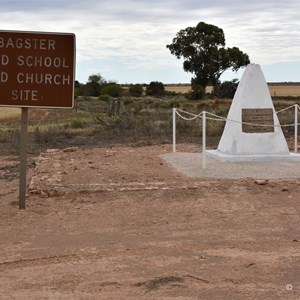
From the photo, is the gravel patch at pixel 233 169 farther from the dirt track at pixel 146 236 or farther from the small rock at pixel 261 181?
the small rock at pixel 261 181

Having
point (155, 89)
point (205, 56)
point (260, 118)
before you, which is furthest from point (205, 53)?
point (260, 118)

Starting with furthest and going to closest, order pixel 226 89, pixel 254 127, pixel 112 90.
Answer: pixel 112 90
pixel 226 89
pixel 254 127

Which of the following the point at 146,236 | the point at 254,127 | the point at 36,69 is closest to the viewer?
the point at 146,236

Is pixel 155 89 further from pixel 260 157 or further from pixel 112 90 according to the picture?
pixel 260 157

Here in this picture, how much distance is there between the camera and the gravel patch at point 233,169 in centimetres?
1048

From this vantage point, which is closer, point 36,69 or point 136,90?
point 36,69

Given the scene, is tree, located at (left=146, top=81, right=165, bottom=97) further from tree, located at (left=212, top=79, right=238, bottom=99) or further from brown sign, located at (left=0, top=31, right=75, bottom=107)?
brown sign, located at (left=0, top=31, right=75, bottom=107)

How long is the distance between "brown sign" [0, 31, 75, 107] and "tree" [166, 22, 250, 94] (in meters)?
50.4

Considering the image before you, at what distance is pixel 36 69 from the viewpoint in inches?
326

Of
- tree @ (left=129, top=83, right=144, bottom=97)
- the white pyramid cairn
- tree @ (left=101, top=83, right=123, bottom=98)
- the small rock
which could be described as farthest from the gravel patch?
tree @ (left=129, top=83, right=144, bottom=97)

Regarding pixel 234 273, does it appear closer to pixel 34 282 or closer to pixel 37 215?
pixel 34 282

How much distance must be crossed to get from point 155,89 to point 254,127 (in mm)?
56581

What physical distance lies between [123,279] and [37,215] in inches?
125

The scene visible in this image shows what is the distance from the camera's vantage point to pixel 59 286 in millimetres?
5156
